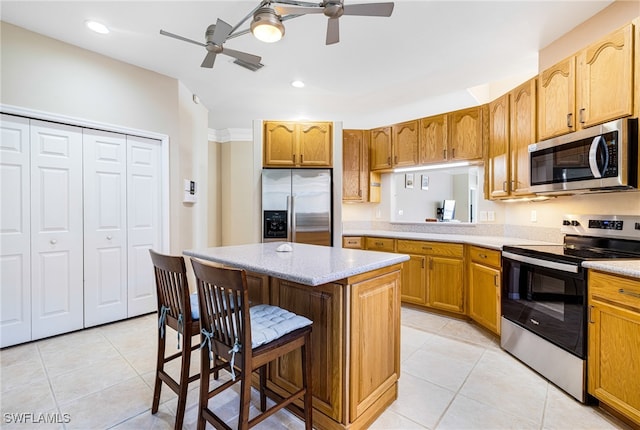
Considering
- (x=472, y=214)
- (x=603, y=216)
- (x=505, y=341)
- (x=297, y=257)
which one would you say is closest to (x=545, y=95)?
(x=603, y=216)

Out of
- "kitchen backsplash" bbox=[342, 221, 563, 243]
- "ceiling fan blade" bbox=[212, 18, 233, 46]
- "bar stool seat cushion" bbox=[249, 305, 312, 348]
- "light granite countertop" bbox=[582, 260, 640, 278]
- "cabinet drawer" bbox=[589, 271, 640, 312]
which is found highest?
"ceiling fan blade" bbox=[212, 18, 233, 46]

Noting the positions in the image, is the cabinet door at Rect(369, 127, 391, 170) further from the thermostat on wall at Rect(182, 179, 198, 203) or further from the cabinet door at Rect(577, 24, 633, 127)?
the thermostat on wall at Rect(182, 179, 198, 203)

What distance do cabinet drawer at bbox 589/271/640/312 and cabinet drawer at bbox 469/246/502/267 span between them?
85 centimetres

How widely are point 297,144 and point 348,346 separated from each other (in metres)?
2.99

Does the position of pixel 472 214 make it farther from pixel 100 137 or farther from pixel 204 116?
pixel 100 137

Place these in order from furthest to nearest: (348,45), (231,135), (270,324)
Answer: (231,135)
(348,45)
(270,324)

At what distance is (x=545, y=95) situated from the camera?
2465 millimetres

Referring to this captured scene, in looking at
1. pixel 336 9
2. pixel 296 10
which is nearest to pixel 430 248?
pixel 336 9

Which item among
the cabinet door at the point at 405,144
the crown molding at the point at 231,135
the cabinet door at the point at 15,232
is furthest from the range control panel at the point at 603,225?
the crown molding at the point at 231,135

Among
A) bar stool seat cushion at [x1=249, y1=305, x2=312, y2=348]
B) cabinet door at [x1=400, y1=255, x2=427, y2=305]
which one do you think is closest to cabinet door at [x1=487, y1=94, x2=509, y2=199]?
cabinet door at [x1=400, y1=255, x2=427, y2=305]

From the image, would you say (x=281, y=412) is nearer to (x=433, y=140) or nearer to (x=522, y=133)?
(x=522, y=133)

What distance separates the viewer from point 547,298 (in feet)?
6.97

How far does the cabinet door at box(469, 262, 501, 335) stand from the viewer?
2691 mm

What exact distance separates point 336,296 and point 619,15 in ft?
9.26
